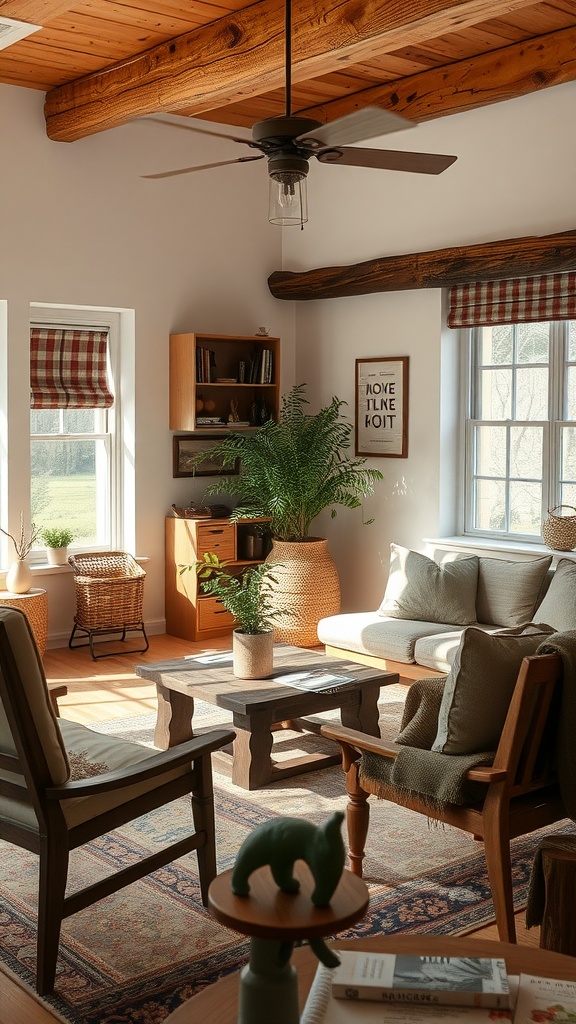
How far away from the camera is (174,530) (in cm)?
729

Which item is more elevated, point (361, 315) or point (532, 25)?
point (532, 25)

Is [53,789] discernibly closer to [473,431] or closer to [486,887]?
[486,887]

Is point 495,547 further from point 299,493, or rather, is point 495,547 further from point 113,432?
point 113,432

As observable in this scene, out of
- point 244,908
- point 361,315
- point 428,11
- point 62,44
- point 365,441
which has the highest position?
point 62,44

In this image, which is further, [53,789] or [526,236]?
[526,236]

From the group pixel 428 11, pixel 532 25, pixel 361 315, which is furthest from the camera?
pixel 361 315

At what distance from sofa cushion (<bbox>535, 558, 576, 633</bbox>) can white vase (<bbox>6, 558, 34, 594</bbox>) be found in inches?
120

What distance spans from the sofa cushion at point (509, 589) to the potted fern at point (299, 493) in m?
1.33

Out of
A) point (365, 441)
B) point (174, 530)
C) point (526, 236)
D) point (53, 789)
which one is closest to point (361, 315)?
point (365, 441)

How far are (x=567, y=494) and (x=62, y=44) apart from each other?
3.89 m

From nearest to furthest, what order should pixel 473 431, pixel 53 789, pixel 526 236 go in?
pixel 53 789 < pixel 526 236 < pixel 473 431

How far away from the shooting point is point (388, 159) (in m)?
3.63

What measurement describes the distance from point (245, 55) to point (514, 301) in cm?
223

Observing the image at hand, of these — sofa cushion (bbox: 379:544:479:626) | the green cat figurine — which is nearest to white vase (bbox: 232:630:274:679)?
sofa cushion (bbox: 379:544:479:626)
